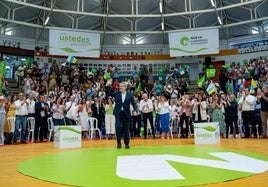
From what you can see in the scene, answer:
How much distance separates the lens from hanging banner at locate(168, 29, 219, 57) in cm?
2228

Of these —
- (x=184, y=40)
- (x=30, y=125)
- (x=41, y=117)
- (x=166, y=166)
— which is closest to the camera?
(x=166, y=166)

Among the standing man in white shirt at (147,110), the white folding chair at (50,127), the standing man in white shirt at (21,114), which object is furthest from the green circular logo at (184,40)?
the standing man in white shirt at (21,114)

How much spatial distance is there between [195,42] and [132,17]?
5.49m

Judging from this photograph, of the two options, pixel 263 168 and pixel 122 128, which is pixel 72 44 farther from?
pixel 263 168

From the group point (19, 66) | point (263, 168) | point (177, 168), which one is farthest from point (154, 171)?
point (19, 66)

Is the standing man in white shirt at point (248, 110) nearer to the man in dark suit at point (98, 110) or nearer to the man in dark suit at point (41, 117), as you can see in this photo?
the man in dark suit at point (98, 110)

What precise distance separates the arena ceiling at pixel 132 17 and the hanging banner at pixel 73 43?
134cm

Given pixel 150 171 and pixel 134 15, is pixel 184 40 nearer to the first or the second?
pixel 134 15

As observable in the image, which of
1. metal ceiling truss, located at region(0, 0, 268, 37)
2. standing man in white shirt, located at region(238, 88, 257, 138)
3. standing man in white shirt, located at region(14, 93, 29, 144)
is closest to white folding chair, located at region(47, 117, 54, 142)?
standing man in white shirt, located at region(14, 93, 29, 144)

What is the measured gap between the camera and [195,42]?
22516 millimetres

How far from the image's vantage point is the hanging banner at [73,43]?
70.1 feet

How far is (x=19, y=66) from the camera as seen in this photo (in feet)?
63.4

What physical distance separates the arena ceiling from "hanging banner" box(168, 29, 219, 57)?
152 centimetres

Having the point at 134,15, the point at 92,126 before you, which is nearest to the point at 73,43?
the point at 134,15
